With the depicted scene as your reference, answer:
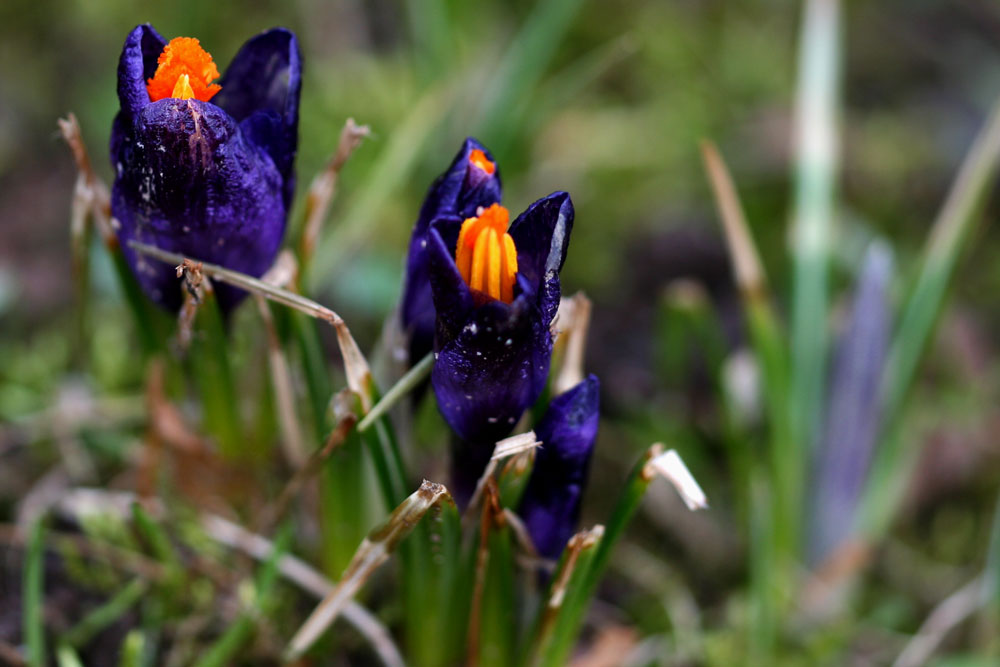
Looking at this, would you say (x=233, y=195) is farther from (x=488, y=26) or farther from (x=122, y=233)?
(x=488, y=26)

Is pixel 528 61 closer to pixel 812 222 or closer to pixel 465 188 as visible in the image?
pixel 812 222

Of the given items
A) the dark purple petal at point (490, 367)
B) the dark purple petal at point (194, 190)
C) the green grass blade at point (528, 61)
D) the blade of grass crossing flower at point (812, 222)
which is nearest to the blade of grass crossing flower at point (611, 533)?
the dark purple petal at point (490, 367)

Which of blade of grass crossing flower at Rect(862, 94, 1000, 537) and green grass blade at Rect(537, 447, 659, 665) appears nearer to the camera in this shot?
green grass blade at Rect(537, 447, 659, 665)

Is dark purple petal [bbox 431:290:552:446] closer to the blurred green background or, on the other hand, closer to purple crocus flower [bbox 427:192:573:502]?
purple crocus flower [bbox 427:192:573:502]

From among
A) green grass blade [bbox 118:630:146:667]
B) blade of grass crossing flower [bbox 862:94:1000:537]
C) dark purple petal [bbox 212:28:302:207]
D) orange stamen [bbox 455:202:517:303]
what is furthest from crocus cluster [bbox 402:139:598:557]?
blade of grass crossing flower [bbox 862:94:1000:537]

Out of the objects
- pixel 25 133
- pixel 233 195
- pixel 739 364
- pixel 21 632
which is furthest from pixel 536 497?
pixel 25 133

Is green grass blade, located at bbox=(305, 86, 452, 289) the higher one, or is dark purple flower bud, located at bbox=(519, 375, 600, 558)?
green grass blade, located at bbox=(305, 86, 452, 289)

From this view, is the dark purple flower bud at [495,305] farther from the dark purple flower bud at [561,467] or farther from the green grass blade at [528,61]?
the green grass blade at [528,61]
